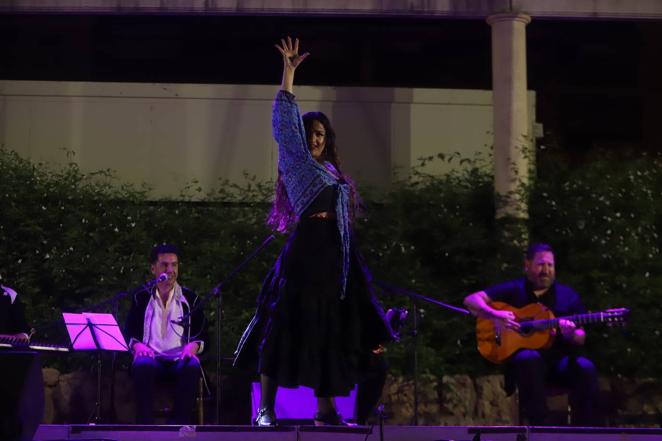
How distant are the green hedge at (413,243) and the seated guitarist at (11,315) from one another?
112 centimetres

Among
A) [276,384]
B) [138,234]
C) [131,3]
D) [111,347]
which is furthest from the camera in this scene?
[131,3]

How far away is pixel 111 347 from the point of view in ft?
25.7

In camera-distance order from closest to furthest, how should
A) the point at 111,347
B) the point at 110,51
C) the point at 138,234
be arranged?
the point at 111,347 < the point at 138,234 < the point at 110,51

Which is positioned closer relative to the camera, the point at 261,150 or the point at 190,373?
the point at 190,373

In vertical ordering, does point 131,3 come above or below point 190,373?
above

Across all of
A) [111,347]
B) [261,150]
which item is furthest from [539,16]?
[111,347]

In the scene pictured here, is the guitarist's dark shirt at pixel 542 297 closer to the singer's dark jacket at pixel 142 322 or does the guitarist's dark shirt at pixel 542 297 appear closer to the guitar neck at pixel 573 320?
the guitar neck at pixel 573 320

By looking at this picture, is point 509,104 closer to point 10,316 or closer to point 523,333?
point 523,333

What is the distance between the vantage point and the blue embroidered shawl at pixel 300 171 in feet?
20.0

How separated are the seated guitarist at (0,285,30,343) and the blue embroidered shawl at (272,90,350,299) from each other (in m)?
3.08

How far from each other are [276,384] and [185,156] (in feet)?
22.3

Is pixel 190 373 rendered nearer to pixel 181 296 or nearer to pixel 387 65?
pixel 181 296

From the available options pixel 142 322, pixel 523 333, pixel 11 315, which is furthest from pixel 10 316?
pixel 523 333

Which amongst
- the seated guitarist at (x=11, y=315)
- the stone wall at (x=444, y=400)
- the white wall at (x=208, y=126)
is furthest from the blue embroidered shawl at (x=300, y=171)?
the white wall at (x=208, y=126)
